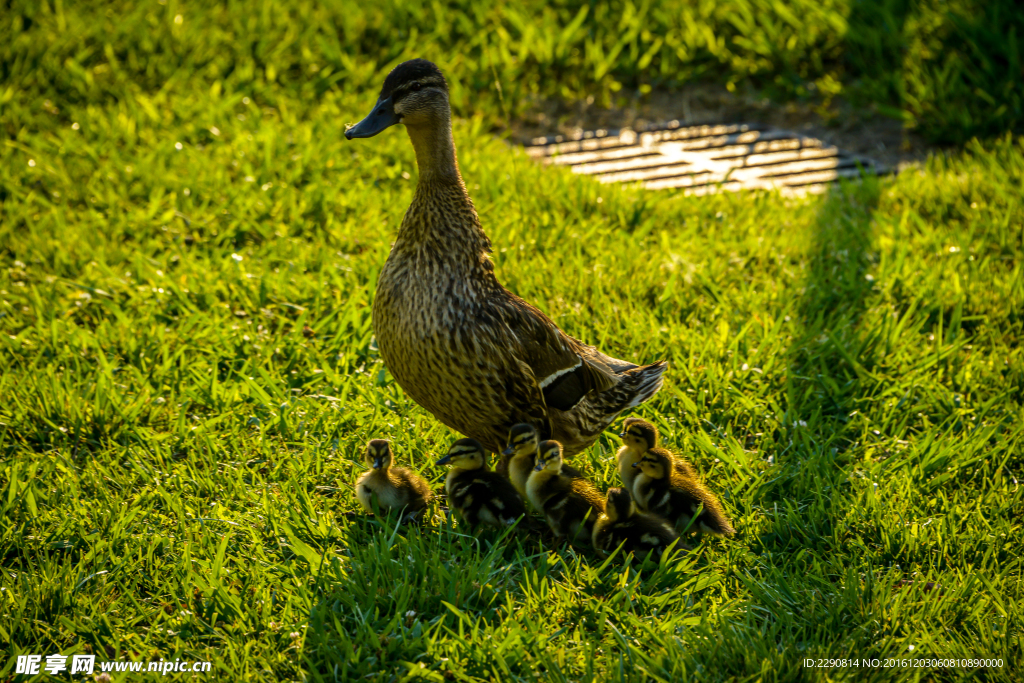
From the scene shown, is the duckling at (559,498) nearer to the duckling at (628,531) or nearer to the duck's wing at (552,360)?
the duckling at (628,531)

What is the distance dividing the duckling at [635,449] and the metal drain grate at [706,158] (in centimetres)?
299

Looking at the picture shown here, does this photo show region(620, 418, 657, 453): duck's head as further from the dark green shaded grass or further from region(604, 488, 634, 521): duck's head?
the dark green shaded grass

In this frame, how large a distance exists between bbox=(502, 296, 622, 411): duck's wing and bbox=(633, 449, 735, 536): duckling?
490mm

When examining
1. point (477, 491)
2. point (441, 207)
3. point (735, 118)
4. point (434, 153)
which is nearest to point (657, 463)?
point (477, 491)

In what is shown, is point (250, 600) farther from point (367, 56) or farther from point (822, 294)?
point (367, 56)

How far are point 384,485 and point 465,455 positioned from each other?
346mm

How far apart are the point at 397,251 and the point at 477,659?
171 cm

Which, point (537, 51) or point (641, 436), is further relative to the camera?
point (537, 51)

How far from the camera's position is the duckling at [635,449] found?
3754 millimetres

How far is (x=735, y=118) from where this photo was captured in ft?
24.4

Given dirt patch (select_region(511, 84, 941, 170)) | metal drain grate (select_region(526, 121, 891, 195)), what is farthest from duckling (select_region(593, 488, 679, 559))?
dirt patch (select_region(511, 84, 941, 170))

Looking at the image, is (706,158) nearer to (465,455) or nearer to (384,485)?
(465,455)

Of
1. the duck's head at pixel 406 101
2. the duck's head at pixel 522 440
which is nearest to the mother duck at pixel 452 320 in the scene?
the duck's head at pixel 406 101

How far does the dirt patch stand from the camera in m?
7.19
